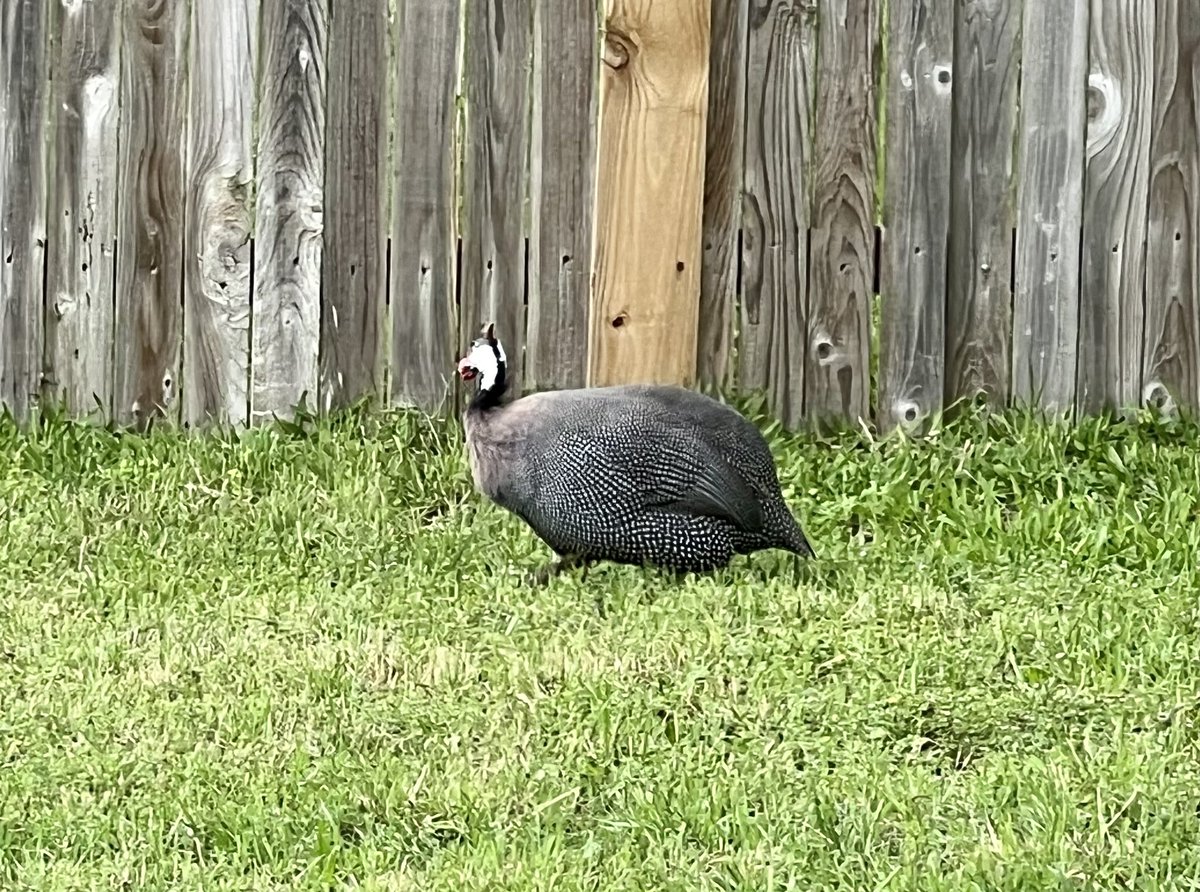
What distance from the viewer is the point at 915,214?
6.61 meters

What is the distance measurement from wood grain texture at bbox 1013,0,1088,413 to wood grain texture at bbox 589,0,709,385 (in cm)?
98

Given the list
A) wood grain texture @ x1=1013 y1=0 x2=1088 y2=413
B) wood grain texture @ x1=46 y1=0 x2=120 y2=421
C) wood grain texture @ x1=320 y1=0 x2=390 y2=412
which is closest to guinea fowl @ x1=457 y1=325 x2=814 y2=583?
wood grain texture @ x1=320 y1=0 x2=390 y2=412

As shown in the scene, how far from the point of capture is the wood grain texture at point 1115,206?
654 centimetres

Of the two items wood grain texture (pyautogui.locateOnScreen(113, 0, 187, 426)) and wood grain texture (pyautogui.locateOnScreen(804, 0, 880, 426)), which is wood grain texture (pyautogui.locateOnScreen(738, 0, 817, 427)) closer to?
wood grain texture (pyautogui.locateOnScreen(804, 0, 880, 426))

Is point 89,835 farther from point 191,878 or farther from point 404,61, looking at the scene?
point 404,61

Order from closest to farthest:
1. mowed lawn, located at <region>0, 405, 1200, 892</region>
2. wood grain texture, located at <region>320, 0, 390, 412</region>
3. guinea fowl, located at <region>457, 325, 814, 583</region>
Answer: mowed lawn, located at <region>0, 405, 1200, 892</region>, guinea fowl, located at <region>457, 325, 814, 583</region>, wood grain texture, located at <region>320, 0, 390, 412</region>

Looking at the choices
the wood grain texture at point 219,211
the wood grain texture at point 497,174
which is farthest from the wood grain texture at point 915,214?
the wood grain texture at point 219,211

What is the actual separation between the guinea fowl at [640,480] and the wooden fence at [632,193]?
0.82 m

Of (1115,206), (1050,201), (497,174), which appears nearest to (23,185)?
(497,174)

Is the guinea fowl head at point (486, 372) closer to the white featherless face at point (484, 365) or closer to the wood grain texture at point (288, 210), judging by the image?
the white featherless face at point (484, 365)

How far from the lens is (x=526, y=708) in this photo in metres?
4.62

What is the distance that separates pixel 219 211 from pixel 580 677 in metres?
2.66

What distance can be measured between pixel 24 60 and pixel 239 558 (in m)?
1.91

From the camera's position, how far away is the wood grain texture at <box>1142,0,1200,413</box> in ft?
21.5
